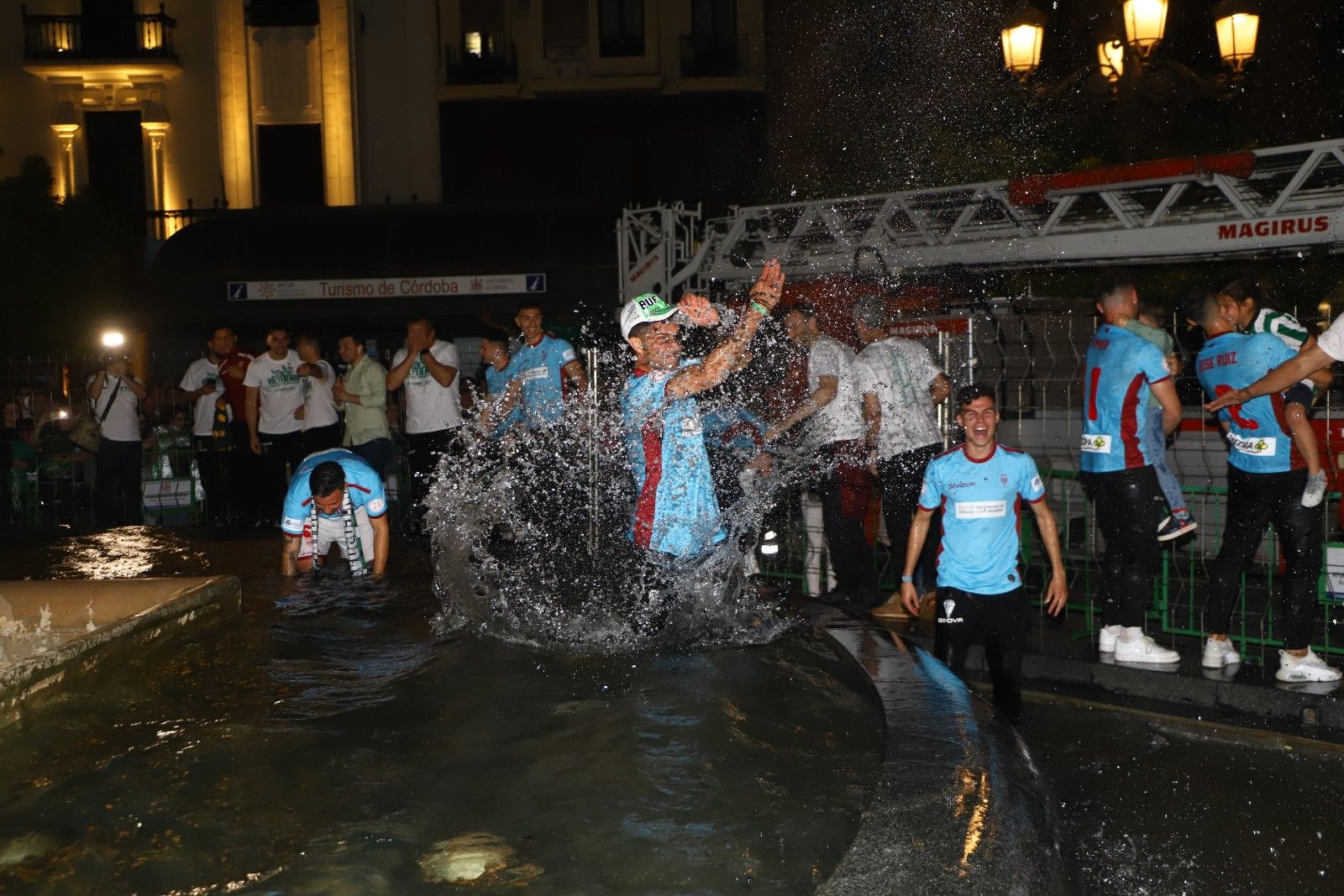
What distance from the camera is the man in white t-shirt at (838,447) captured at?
8125mm

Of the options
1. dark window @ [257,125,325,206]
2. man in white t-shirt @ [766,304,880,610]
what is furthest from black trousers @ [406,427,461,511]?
dark window @ [257,125,325,206]

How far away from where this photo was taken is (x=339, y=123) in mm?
28172

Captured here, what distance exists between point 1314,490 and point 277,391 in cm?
877

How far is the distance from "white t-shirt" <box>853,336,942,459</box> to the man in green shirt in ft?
15.6

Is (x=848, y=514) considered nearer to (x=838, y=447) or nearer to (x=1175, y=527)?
(x=838, y=447)

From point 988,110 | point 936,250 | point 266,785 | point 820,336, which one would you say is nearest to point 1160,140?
point 988,110

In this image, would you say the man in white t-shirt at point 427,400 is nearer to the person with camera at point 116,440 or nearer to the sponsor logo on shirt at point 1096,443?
the person with camera at point 116,440

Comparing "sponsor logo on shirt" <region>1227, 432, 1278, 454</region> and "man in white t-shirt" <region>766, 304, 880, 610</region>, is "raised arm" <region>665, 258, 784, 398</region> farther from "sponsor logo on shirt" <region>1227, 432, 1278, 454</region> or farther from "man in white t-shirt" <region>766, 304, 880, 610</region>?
"sponsor logo on shirt" <region>1227, 432, 1278, 454</region>

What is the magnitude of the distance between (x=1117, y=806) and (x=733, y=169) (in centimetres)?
2500

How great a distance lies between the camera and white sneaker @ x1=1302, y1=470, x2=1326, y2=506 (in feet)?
20.7

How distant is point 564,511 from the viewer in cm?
976

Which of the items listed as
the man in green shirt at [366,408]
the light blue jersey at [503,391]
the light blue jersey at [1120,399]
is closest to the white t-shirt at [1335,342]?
the light blue jersey at [1120,399]

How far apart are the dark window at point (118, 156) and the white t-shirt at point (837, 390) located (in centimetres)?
2503

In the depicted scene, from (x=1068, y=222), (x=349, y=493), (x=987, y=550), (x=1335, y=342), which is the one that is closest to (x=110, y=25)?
(x=1068, y=222)
